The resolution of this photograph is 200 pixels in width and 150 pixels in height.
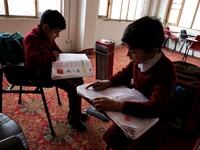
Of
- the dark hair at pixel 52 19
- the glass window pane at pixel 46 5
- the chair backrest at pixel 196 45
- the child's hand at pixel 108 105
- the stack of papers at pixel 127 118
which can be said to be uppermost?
the glass window pane at pixel 46 5

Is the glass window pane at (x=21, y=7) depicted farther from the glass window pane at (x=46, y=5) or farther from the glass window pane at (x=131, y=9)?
the glass window pane at (x=131, y=9)

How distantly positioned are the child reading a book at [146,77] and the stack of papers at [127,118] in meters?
0.02

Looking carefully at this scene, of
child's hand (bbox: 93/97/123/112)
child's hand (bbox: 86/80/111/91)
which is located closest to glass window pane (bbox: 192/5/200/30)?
child's hand (bbox: 86/80/111/91)

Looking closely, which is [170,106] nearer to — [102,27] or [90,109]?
[90,109]

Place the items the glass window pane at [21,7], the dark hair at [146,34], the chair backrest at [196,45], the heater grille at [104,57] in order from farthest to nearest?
the chair backrest at [196,45] → the glass window pane at [21,7] → the heater grille at [104,57] → the dark hair at [146,34]

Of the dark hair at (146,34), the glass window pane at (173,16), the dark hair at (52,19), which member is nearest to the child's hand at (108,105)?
the dark hair at (146,34)

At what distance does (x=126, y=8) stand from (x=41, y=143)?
434 cm

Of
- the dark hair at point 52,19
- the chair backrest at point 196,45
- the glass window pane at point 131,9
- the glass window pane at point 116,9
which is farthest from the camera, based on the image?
the glass window pane at point 131,9

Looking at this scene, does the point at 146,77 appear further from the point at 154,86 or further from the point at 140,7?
the point at 140,7

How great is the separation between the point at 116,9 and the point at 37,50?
11.8 ft

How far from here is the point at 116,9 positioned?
14.1ft

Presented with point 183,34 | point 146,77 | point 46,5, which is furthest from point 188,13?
point 146,77

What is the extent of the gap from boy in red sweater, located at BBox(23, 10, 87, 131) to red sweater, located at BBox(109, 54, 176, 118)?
500 millimetres

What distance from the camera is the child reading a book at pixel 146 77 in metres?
0.67
